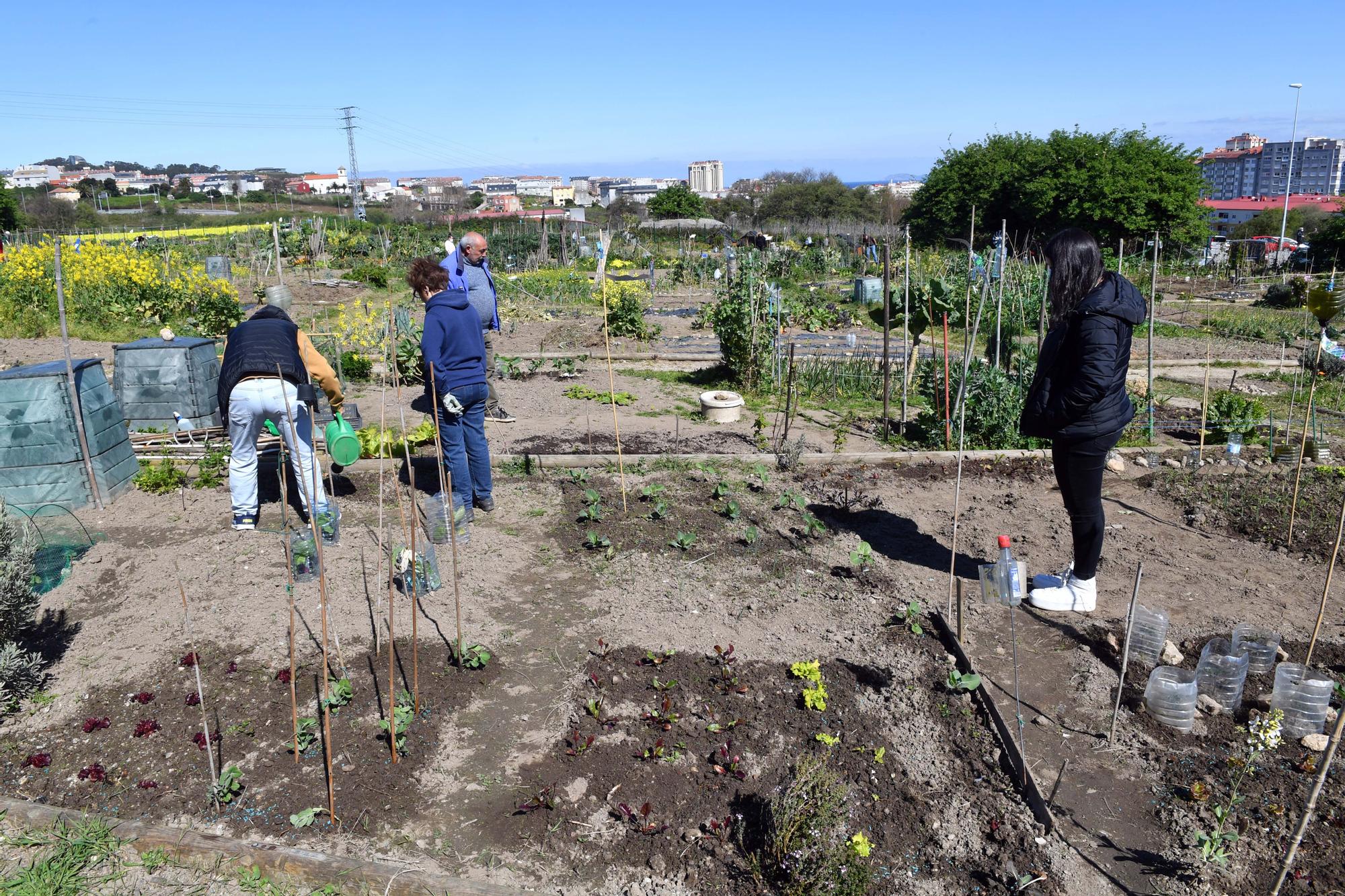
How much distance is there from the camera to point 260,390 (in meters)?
4.99

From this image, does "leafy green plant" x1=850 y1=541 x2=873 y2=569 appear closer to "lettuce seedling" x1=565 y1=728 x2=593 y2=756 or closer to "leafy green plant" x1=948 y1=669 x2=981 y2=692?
"leafy green plant" x1=948 y1=669 x2=981 y2=692

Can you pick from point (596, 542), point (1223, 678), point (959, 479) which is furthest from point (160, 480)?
point (1223, 678)

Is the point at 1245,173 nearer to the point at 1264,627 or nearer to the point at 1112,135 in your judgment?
the point at 1112,135

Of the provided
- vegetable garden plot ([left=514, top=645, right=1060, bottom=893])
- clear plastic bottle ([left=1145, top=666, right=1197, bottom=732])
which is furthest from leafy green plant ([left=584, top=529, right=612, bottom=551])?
clear plastic bottle ([left=1145, top=666, right=1197, bottom=732])

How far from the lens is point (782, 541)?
5172 millimetres

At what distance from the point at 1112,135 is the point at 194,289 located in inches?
1313

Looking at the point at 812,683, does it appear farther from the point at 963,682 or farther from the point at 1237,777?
the point at 1237,777

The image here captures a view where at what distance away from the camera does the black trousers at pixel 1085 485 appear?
159 inches

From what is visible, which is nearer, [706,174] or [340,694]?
[340,694]

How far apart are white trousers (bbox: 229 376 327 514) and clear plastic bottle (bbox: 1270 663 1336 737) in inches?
184

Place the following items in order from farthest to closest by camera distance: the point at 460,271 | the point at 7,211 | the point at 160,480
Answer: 1. the point at 7,211
2. the point at 460,271
3. the point at 160,480

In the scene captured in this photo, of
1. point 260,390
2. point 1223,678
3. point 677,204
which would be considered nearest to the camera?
point 1223,678

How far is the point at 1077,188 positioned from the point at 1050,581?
32465mm

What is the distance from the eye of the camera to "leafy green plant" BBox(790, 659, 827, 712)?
3525 mm
